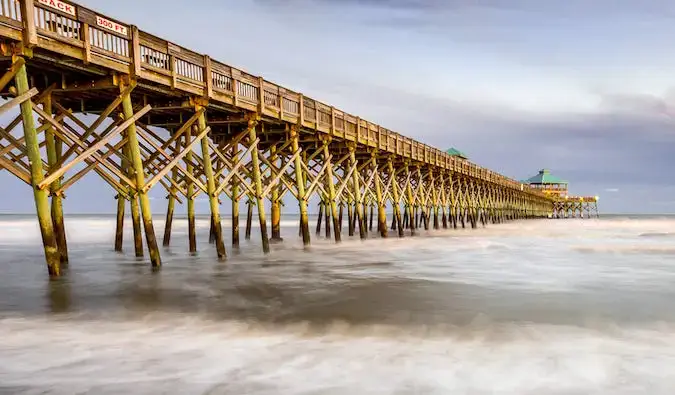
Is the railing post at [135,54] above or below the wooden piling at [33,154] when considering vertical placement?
above

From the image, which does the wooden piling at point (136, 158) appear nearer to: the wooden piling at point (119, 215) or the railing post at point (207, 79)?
the railing post at point (207, 79)

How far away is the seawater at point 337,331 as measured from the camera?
17.2 ft

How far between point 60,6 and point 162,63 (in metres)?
3.18

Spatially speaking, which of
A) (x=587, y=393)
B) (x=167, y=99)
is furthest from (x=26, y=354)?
(x=167, y=99)

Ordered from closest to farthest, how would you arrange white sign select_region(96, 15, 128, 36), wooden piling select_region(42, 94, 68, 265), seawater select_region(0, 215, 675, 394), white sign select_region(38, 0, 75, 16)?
seawater select_region(0, 215, 675, 394) < white sign select_region(38, 0, 75, 16) < white sign select_region(96, 15, 128, 36) < wooden piling select_region(42, 94, 68, 265)

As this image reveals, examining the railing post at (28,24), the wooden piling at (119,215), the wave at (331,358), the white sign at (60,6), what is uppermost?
the white sign at (60,6)

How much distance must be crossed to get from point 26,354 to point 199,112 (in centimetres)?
956

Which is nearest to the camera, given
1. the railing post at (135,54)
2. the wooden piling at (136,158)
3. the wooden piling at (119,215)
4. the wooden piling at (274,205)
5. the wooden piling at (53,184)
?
the railing post at (135,54)

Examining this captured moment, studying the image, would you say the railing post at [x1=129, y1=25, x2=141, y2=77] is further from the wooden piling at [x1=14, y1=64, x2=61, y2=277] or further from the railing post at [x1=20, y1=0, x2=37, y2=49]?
the railing post at [x1=20, y1=0, x2=37, y2=49]

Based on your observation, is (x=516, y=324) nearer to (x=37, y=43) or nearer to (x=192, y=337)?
(x=192, y=337)

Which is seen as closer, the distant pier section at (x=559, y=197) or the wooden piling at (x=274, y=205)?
the wooden piling at (x=274, y=205)

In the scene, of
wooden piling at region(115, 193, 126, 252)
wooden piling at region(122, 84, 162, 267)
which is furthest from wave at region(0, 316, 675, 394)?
wooden piling at region(115, 193, 126, 252)

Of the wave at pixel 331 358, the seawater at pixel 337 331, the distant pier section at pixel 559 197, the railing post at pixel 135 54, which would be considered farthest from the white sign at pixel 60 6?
→ the distant pier section at pixel 559 197

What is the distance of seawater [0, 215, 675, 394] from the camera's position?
5246 millimetres
